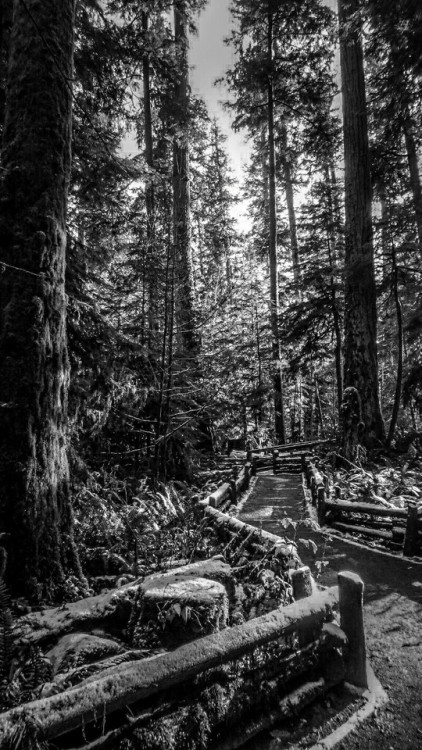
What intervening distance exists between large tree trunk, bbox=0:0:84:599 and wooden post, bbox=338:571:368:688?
8.78 feet

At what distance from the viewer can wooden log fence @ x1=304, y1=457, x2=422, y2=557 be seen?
6066mm

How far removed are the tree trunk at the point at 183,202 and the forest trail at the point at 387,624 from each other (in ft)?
14.5

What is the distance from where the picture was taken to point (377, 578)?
535cm

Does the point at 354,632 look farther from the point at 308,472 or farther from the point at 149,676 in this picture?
the point at 308,472

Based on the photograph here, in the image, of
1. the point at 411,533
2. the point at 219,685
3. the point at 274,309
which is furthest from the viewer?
the point at 274,309

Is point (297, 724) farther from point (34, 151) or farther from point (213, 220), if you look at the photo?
point (213, 220)

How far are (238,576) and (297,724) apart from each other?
65.2 inches

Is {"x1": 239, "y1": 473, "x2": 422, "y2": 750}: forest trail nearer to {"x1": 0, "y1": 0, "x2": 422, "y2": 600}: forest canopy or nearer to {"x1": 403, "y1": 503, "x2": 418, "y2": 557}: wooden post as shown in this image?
{"x1": 403, "y1": 503, "x2": 418, "y2": 557}: wooden post

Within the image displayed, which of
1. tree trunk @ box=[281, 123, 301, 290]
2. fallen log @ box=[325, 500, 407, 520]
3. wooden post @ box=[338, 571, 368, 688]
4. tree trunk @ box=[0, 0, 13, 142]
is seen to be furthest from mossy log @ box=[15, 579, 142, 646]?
tree trunk @ box=[281, 123, 301, 290]

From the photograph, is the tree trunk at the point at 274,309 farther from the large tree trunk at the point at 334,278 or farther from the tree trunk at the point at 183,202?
the tree trunk at the point at 183,202

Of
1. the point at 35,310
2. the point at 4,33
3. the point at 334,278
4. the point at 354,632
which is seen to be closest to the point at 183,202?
the point at 334,278

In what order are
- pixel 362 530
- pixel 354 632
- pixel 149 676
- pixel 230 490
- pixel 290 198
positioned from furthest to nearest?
pixel 290 198, pixel 230 490, pixel 362 530, pixel 354 632, pixel 149 676

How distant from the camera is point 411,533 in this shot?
608cm

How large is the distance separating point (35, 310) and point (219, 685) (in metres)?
3.65
